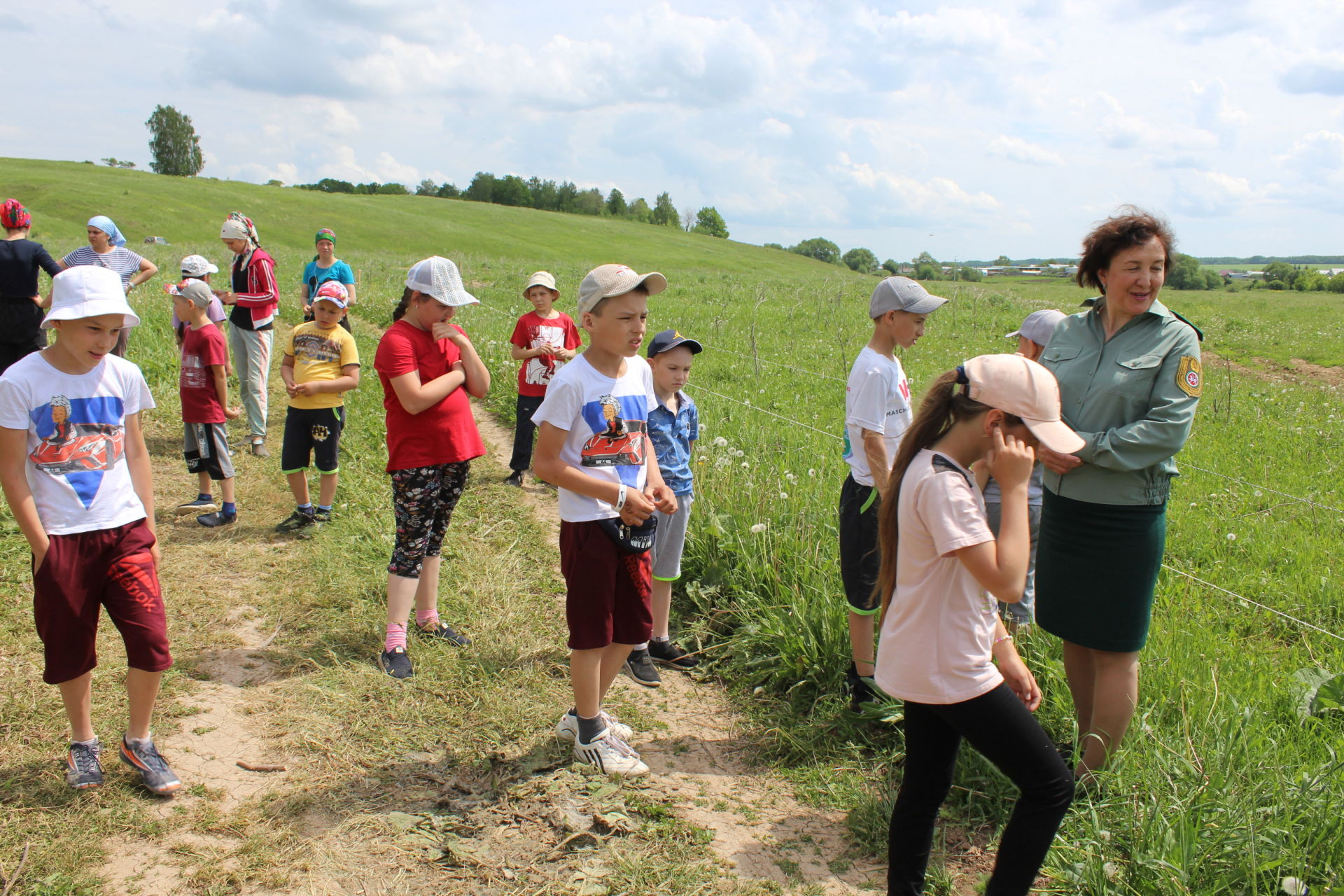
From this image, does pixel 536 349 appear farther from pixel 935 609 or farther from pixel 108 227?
pixel 935 609

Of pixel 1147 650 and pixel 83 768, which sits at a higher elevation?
pixel 1147 650

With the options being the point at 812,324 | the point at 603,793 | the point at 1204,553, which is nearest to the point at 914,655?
the point at 603,793

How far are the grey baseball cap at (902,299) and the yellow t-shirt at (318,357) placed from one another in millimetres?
3904

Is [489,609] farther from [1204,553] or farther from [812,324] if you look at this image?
[812,324]

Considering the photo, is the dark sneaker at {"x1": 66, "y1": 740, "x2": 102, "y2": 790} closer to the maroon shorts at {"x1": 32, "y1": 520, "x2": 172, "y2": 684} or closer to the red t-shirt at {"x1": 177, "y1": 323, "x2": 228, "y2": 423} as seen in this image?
the maroon shorts at {"x1": 32, "y1": 520, "x2": 172, "y2": 684}

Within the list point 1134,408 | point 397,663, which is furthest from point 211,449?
point 1134,408

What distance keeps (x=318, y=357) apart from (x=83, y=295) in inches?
118

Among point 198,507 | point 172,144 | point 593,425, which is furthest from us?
point 172,144

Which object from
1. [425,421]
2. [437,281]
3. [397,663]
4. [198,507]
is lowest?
[397,663]

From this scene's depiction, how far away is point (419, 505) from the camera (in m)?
4.28

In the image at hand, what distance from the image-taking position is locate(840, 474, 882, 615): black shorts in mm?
3707

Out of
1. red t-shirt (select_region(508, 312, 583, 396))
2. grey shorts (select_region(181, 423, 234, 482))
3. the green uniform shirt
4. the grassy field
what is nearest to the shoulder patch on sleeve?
the green uniform shirt

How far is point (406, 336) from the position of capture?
4145mm

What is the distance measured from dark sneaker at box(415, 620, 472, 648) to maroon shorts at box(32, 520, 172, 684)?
145 centimetres
